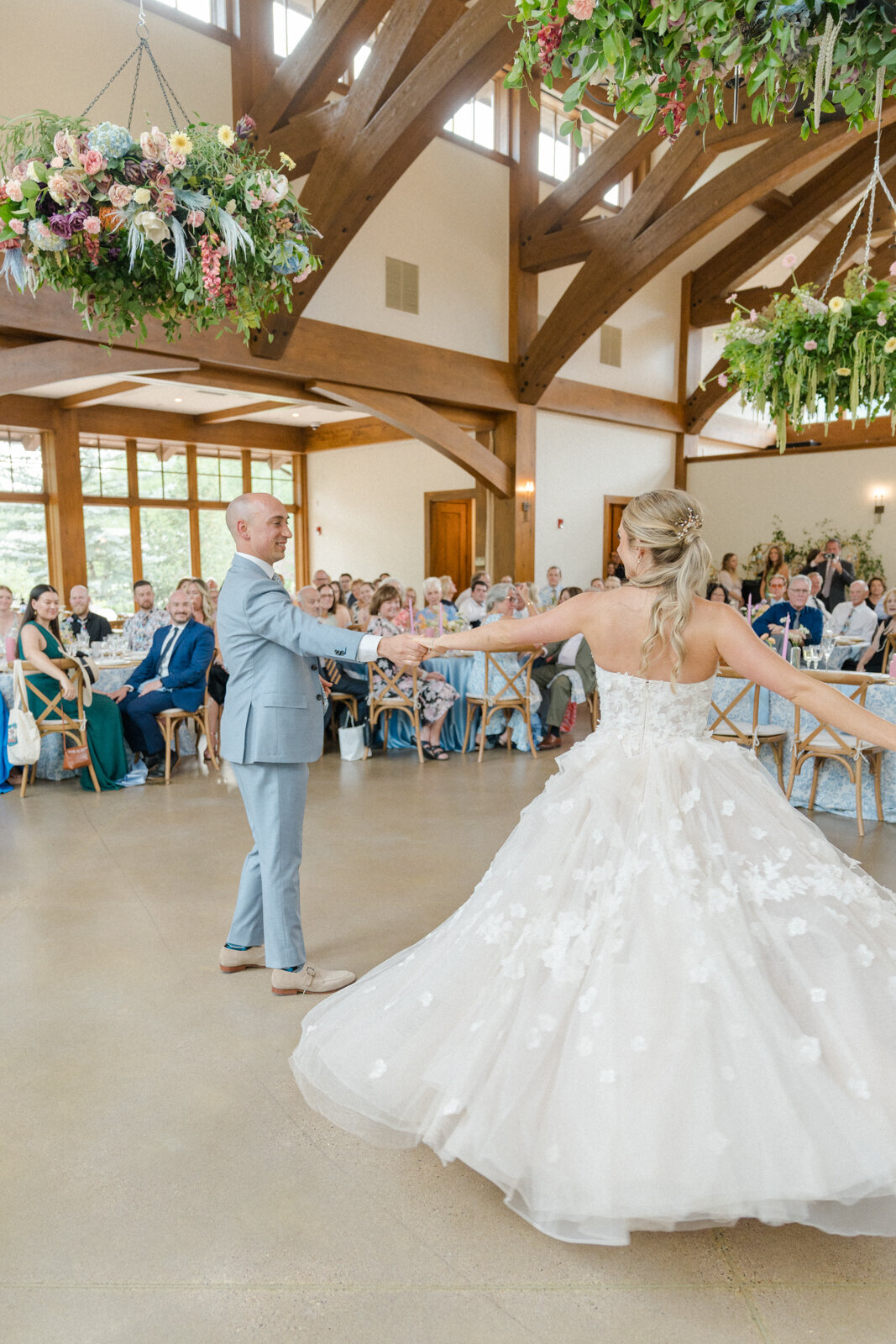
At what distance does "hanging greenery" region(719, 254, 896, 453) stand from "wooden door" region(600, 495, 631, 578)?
9498mm

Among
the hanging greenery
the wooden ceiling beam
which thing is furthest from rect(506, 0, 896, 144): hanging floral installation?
the wooden ceiling beam

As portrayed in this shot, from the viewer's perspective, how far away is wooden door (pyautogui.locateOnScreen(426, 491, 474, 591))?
564 inches

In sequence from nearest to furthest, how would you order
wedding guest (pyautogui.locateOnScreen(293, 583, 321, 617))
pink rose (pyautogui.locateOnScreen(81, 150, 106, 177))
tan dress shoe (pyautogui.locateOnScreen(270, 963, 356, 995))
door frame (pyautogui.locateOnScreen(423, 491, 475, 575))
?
pink rose (pyautogui.locateOnScreen(81, 150, 106, 177)) < tan dress shoe (pyautogui.locateOnScreen(270, 963, 356, 995)) < wedding guest (pyautogui.locateOnScreen(293, 583, 321, 617)) < door frame (pyautogui.locateOnScreen(423, 491, 475, 575))

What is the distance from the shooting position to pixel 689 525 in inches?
84.7

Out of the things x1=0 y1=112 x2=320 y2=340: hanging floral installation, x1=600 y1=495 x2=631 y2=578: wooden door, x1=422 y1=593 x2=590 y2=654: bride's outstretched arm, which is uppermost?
x1=0 y1=112 x2=320 y2=340: hanging floral installation

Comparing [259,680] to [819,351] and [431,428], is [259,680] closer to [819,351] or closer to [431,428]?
[819,351]

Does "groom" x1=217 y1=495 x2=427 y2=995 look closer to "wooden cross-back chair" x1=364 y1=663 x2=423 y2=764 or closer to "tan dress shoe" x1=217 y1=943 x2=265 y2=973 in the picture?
"tan dress shoe" x1=217 y1=943 x2=265 y2=973

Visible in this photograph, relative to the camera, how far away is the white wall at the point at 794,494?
13500mm

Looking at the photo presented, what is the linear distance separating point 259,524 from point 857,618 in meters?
7.71

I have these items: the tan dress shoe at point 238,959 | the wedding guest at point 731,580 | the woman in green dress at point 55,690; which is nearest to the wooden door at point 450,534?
the wedding guest at point 731,580

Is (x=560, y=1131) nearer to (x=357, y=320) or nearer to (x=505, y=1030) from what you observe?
(x=505, y=1030)

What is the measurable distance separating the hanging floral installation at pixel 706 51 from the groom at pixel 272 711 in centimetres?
160

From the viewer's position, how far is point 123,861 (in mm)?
4648

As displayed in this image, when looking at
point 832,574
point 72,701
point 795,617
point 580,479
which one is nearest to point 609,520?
point 580,479
